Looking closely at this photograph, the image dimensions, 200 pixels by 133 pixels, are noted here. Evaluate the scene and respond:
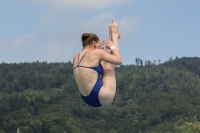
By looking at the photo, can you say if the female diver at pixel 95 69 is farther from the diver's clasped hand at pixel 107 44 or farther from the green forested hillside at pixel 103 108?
the green forested hillside at pixel 103 108

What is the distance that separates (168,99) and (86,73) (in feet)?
492

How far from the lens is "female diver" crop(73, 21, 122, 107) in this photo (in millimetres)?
8000

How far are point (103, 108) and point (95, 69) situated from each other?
15712 cm

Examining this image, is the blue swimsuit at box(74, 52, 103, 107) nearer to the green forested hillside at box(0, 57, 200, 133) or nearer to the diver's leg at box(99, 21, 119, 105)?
the diver's leg at box(99, 21, 119, 105)

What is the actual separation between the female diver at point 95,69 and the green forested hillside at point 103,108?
121 metres

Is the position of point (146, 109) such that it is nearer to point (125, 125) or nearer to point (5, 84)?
point (125, 125)

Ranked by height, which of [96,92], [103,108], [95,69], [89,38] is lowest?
[96,92]

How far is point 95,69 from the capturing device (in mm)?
8094

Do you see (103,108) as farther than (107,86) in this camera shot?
Yes

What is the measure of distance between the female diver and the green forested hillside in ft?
396

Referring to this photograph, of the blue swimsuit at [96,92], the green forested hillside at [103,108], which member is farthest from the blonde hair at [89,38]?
the green forested hillside at [103,108]

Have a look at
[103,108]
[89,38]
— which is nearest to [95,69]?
[89,38]

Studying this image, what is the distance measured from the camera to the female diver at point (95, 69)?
8000 mm

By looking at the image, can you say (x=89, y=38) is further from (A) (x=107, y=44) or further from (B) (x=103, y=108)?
(B) (x=103, y=108)
